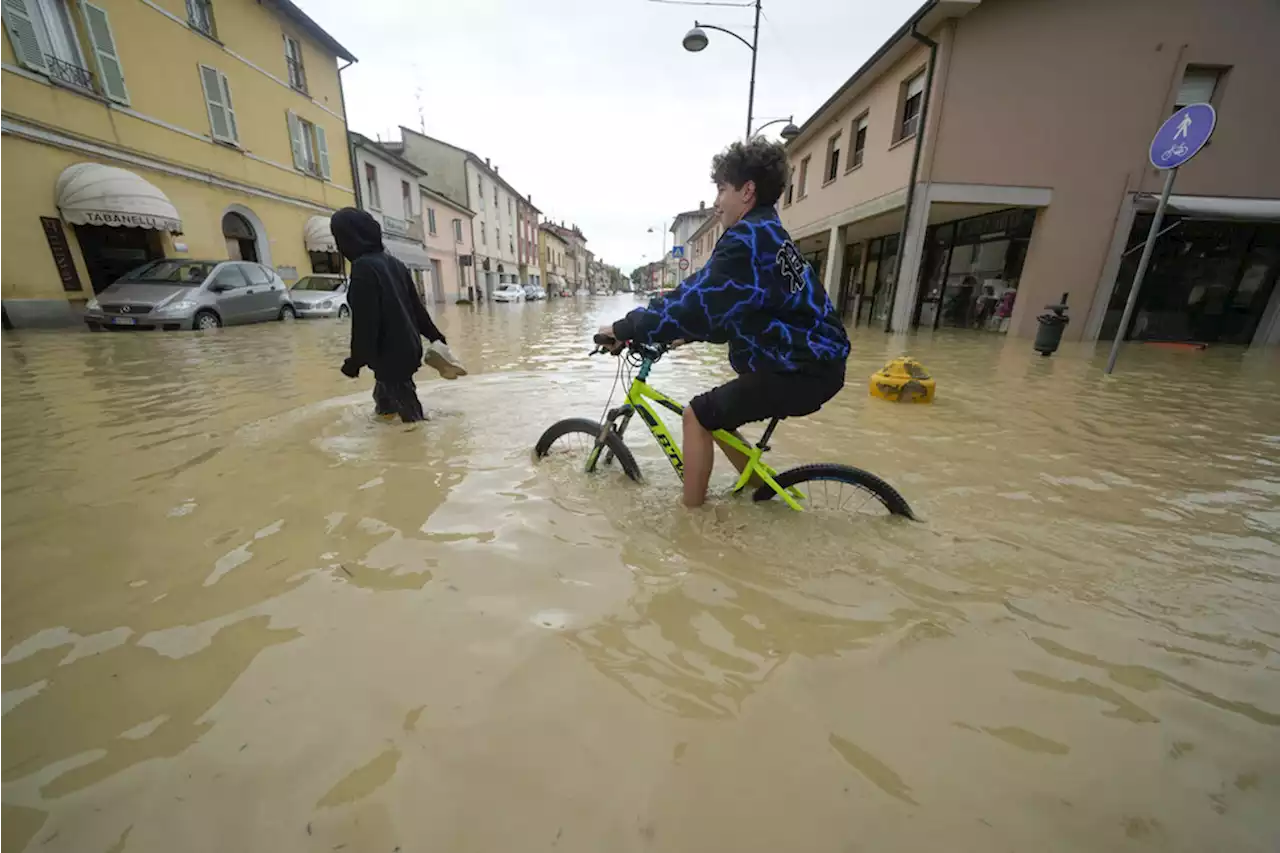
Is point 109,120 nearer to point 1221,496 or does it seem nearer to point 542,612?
point 542,612

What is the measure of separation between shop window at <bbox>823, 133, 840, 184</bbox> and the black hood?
594 inches

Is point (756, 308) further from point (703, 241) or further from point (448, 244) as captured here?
point (703, 241)

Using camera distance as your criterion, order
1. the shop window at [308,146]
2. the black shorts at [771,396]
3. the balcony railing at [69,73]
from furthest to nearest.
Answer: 1. the shop window at [308,146]
2. the balcony railing at [69,73]
3. the black shorts at [771,396]

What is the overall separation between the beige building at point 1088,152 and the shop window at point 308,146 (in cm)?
1702

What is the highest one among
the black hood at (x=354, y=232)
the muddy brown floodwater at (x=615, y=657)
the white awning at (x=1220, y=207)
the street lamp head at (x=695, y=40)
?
the street lamp head at (x=695, y=40)

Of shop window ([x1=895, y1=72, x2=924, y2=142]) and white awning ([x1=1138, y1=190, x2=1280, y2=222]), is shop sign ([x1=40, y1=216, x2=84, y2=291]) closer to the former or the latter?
shop window ([x1=895, y1=72, x2=924, y2=142])

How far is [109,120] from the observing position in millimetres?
10680

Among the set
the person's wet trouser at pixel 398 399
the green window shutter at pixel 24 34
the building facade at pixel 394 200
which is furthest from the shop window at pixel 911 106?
the building facade at pixel 394 200

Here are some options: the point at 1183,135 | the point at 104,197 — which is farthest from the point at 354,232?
the point at 104,197

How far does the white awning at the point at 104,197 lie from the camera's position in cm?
987

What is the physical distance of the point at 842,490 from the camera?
8.69 feet

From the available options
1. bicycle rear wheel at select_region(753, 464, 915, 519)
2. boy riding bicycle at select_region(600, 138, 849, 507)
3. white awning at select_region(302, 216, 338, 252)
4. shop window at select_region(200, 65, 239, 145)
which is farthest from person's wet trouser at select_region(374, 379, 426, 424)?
white awning at select_region(302, 216, 338, 252)

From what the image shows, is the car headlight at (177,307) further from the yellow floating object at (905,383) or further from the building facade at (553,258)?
the building facade at (553,258)

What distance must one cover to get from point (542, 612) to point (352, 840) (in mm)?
873
